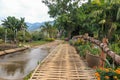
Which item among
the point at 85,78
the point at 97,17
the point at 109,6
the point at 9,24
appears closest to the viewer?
the point at 85,78

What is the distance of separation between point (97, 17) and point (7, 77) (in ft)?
21.5

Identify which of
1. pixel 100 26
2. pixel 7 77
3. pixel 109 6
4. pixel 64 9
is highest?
pixel 64 9

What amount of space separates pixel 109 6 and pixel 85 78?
4632 millimetres

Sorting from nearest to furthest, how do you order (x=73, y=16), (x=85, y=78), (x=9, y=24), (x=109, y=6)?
(x=85, y=78), (x=109, y=6), (x=73, y=16), (x=9, y=24)

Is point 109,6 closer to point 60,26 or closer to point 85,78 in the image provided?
point 85,78

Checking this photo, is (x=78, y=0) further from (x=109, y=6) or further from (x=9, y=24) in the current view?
(x=109, y=6)

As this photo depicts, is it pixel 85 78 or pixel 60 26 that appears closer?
pixel 85 78

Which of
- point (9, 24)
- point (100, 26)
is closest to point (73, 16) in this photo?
point (9, 24)

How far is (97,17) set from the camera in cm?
1429

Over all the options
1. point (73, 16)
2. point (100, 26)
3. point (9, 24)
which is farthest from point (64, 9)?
point (100, 26)

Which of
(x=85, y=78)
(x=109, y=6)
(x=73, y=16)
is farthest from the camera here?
(x=73, y=16)

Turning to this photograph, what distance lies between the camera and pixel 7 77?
527 inches

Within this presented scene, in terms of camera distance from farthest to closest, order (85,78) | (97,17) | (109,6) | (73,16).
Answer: (73,16)
(97,17)
(109,6)
(85,78)

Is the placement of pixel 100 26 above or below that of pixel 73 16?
below
